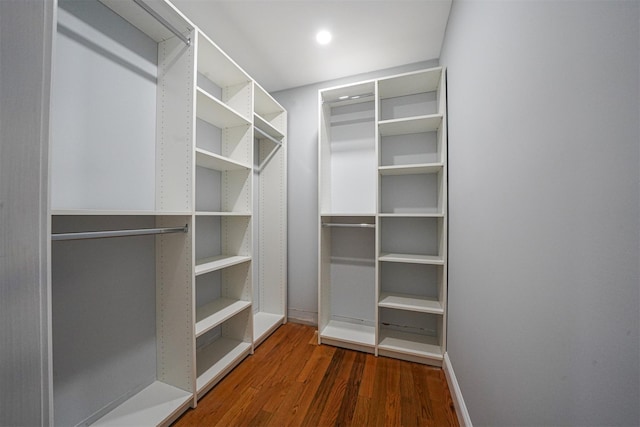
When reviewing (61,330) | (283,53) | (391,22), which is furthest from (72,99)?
(391,22)

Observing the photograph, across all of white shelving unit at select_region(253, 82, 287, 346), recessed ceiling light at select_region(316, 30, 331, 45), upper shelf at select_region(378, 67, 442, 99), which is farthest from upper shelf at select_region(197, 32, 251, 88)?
upper shelf at select_region(378, 67, 442, 99)

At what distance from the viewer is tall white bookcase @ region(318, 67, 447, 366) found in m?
1.94

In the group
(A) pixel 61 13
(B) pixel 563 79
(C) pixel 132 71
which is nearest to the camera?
(B) pixel 563 79

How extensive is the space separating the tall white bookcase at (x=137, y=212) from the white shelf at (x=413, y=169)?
3.92ft

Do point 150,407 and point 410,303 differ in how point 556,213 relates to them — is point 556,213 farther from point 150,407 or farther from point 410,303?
point 150,407

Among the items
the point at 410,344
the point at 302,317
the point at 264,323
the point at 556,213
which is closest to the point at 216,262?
the point at 264,323

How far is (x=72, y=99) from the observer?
115 centimetres

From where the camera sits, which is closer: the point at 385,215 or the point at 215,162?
the point at 215,162

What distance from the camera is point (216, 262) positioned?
1760 millimetres

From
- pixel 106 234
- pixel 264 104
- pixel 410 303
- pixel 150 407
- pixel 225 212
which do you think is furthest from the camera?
pixel 264 104

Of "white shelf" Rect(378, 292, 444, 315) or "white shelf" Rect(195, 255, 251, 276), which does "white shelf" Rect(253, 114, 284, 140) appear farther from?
"white shelf" Rect(378, 292, 444, 315)

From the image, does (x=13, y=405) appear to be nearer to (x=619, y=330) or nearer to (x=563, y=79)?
(x=619, y=330)

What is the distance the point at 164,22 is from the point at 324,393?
2.49m

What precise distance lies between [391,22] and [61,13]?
1919 millimetres
